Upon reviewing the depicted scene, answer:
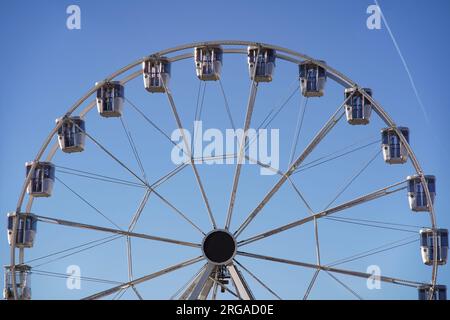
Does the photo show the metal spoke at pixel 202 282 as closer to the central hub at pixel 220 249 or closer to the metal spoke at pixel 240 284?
the central hub at pixel 220 249

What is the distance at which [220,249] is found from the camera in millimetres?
35906

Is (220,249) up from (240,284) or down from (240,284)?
up

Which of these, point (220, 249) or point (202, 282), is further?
point (220, 249)

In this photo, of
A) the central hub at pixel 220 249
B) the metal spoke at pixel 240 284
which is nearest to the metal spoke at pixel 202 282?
the central hub at pixel 220 249

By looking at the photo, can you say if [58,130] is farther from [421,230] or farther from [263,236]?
[421,230]

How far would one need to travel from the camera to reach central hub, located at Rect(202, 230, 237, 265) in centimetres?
3587

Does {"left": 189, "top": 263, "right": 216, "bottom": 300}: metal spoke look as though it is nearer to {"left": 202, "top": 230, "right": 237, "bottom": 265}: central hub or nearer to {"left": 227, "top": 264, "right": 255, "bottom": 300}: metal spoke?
{"left": 202, "top": 230, "right": 237, "bottom": 265}: central hub

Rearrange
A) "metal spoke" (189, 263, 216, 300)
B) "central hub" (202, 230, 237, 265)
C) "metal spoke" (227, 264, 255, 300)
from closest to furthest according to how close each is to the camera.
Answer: "metal spoke" (227, 264, 255, 300) < "metal spoke" (189, 263, 216, 300) < "central hub" (202, 230, 237, 265)

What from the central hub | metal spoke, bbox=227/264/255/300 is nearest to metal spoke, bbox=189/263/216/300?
the central hub

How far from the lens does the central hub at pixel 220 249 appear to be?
118 ft

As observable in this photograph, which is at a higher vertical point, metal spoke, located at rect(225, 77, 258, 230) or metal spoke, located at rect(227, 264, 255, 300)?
metal spoke, located at rect(225, 77, 258, 230)

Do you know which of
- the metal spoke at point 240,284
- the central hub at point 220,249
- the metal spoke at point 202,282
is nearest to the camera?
the metal spoke at point 240,284
